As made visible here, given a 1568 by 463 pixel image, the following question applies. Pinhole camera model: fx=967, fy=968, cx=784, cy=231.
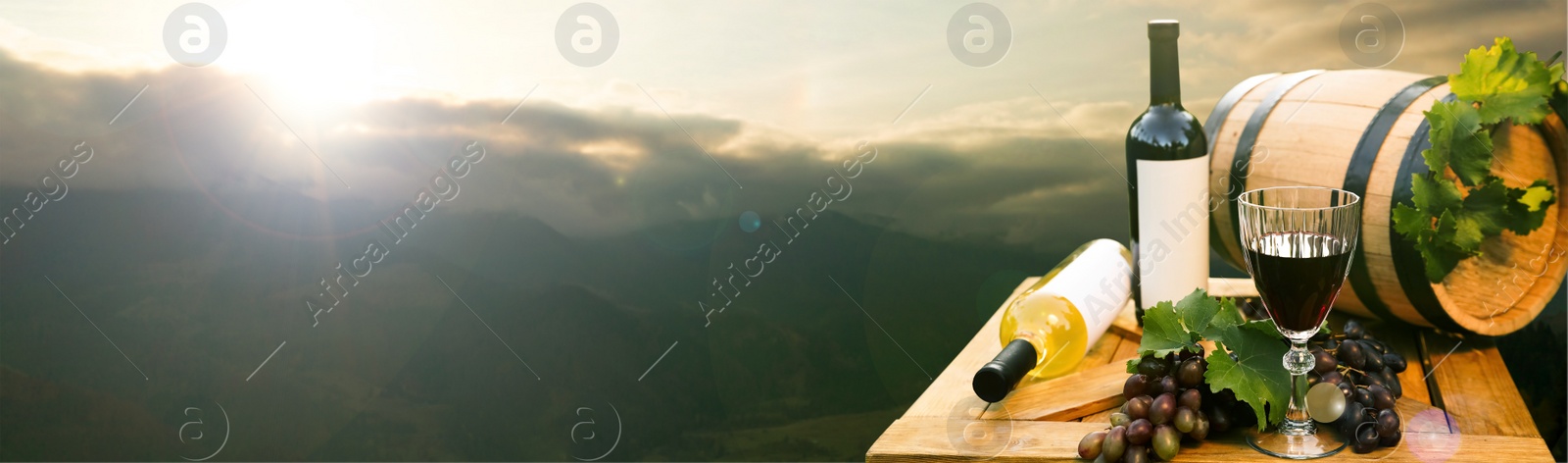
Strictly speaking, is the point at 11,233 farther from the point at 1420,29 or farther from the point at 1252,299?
the point at 1420,29

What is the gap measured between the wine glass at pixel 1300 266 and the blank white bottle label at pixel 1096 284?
0.94 feet

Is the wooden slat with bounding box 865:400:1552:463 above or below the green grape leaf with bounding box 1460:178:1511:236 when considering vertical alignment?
below

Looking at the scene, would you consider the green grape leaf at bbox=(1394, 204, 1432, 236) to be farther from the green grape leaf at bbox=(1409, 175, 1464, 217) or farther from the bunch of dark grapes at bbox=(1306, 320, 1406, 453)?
the bunch of dark grapes at bbox=(1306, 320, 1406, 453)

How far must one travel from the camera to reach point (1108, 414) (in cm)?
109

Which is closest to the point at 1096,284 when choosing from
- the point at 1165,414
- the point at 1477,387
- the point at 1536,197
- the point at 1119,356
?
the point at 1119,356

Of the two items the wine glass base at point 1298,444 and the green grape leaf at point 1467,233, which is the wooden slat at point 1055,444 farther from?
the green grape leaf at point 1467,233

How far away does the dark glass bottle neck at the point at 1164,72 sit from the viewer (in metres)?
1.24

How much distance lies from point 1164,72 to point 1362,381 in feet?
1.43

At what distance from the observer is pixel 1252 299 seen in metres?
1.51

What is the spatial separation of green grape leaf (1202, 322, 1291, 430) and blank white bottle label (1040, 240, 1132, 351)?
0.25 metres

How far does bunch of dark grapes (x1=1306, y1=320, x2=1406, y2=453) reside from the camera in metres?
0.94

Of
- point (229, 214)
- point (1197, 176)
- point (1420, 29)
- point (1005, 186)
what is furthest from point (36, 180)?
point (1420, 29)

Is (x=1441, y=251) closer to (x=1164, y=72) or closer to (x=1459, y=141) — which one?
(x=1459, y=141)

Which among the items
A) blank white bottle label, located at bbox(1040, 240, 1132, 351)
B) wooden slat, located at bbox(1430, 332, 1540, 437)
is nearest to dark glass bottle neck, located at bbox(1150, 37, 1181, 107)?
blank white bottle label, located at bbox(1040, 240, 1132, 351)
